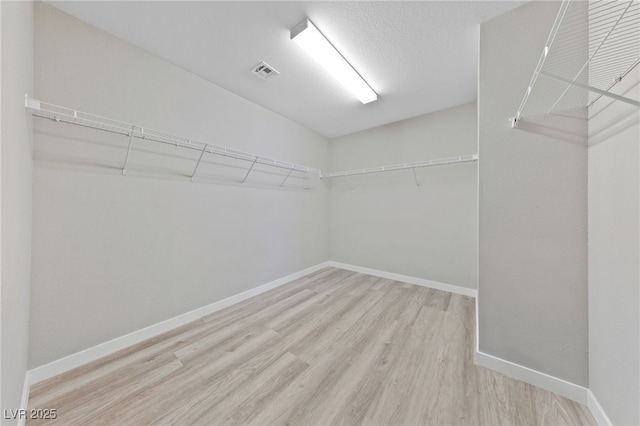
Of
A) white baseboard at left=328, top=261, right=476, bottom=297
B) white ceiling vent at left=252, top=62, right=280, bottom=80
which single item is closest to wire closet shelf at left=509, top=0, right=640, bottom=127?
white ceiling vent at left=252, top=62, right=280, bottom=80

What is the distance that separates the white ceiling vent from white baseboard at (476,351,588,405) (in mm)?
2578

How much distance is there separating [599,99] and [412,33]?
1.07 meters

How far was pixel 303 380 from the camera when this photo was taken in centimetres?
121

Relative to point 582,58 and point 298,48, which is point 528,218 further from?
point 298,48

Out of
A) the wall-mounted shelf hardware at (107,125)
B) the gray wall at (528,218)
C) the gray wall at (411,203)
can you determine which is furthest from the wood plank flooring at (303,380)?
the wall-mounted shelf hardware at (107,125)

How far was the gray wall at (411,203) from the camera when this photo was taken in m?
2.39

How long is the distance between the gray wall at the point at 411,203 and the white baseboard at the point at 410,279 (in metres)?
0.06

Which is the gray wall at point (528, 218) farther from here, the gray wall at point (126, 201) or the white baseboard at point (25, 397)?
the white baseboard at point (25, 397)

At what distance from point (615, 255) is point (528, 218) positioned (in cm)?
35

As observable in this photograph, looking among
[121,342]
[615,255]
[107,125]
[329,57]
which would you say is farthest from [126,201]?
[615,255]

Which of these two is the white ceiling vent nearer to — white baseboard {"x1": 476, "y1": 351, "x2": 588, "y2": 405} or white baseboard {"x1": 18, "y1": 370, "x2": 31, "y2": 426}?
white baseboard {"x1": 18, "y1": 370, "x2": 31, "y2": 426}

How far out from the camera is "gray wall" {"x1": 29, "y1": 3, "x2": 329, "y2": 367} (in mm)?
1216

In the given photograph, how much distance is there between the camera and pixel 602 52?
0.98 meters

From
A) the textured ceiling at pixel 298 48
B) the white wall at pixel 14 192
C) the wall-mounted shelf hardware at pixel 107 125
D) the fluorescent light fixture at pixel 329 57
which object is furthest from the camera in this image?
the fluorescent light fixture at pixel 329 57
